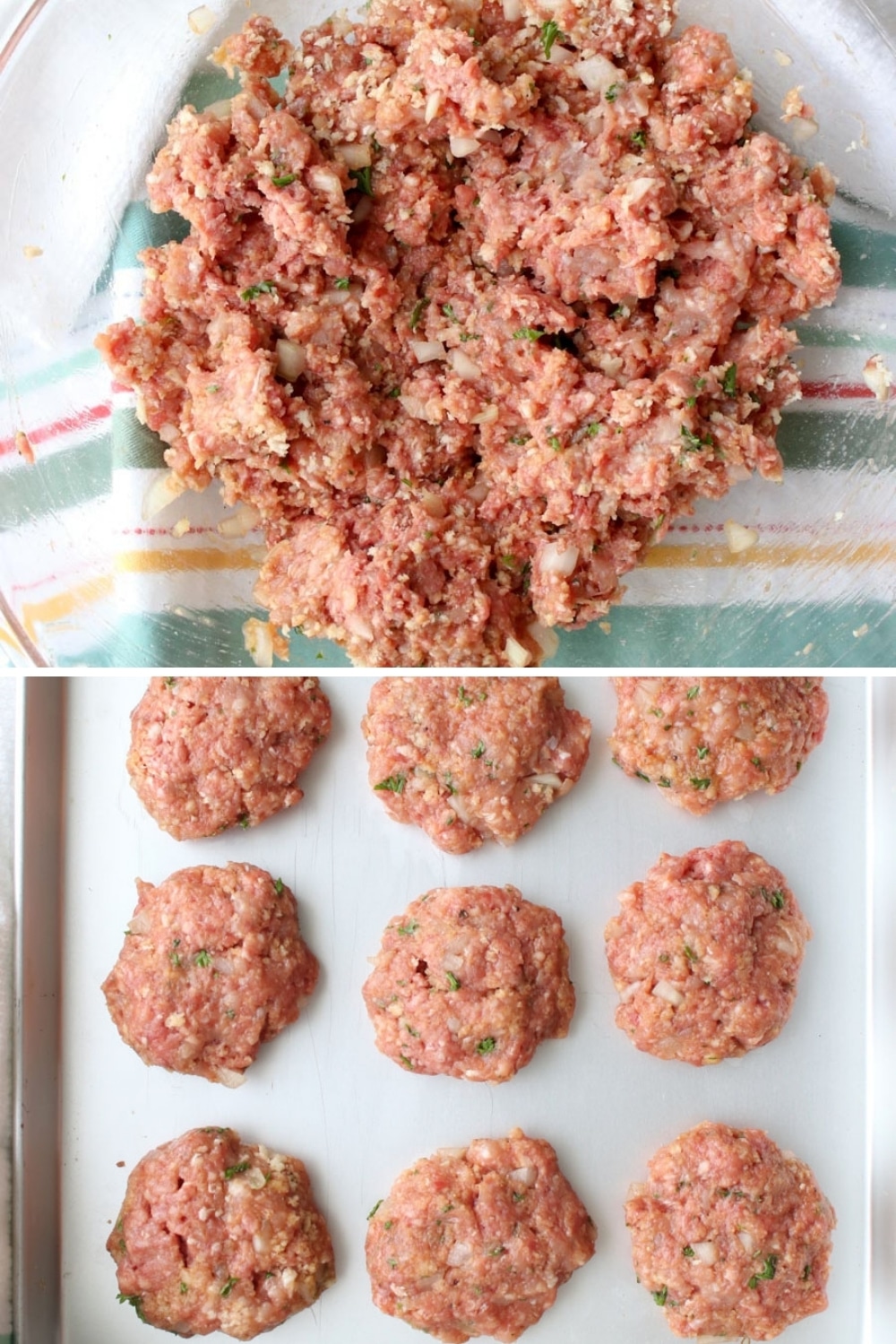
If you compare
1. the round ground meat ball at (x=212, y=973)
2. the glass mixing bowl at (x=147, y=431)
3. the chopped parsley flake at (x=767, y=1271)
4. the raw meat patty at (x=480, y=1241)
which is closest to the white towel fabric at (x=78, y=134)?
the glass mixing bowl at (x=147, y=431)

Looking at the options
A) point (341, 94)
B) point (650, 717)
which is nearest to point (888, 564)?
point (650, 717)

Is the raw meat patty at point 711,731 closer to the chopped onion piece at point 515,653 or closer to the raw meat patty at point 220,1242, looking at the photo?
the chopped onion piece at point 515,653

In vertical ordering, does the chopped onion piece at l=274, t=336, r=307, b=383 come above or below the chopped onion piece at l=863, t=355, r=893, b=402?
above

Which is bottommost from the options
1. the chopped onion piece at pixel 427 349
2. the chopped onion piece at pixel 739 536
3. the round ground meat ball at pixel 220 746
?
the round ground meat ball at pixel 220 746

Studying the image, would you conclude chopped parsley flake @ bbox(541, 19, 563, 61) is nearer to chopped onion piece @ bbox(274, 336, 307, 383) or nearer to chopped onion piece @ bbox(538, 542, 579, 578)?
chopped onion piece @ bbox(274, 336, 307, 383)

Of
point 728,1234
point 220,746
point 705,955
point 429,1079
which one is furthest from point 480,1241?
point 220,746

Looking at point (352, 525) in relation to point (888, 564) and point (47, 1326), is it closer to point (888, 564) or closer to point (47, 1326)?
point (888, 564)

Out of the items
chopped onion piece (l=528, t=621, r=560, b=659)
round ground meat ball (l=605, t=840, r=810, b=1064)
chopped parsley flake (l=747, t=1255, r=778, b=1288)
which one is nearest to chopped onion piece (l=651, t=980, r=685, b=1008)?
round ground meat ball (l=605, t=840, r=810, b=1064)
